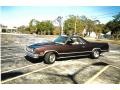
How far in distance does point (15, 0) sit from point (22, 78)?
14.2 ft

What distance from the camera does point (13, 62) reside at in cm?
1055

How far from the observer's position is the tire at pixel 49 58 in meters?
10.1

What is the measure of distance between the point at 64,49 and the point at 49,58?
101 cm

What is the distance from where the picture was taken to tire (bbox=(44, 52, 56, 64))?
1010 cm

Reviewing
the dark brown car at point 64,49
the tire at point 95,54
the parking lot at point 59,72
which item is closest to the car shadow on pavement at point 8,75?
the parking lot at point 59,72

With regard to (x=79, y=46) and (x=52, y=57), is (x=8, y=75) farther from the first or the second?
(x=79, y=46)

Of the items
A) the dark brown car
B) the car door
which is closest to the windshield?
the dark brown car

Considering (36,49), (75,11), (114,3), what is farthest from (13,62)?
(114,3)

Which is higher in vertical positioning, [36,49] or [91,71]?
[36,49]

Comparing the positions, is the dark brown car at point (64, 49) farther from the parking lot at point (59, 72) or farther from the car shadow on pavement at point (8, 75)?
the car shadow on pavement at point (8, 75)

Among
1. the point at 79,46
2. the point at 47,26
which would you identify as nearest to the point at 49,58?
the point at 79,46
